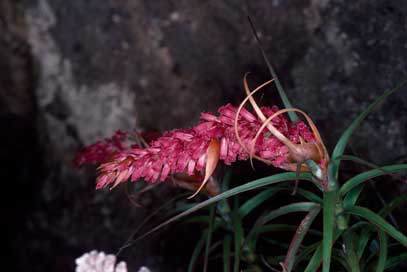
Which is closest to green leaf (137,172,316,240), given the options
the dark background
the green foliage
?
the green foliage

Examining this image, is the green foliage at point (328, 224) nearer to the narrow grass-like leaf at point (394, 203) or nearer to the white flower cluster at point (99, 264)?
the narrow grass-like leaf at point (394, 203)

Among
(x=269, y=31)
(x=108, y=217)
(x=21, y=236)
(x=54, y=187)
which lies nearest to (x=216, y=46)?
(x=269, y=31)

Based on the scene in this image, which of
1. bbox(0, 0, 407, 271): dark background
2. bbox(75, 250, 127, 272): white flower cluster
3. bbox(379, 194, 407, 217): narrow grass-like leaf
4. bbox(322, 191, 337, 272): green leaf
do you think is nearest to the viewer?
bbox(322, 191, 337, 272): green leaf

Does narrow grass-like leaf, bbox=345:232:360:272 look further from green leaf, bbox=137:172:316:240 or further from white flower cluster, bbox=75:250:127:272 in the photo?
white flower cluster, bbox=75:250:127:272

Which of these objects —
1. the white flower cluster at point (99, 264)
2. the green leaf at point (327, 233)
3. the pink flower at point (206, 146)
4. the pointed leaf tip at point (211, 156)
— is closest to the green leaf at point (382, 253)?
the green leaf at point (327, 233)

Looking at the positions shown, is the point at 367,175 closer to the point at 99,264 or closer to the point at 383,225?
the point at 383,225

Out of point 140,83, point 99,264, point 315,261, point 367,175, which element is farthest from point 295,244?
point 140,83

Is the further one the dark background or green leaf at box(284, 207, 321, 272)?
the dark background
